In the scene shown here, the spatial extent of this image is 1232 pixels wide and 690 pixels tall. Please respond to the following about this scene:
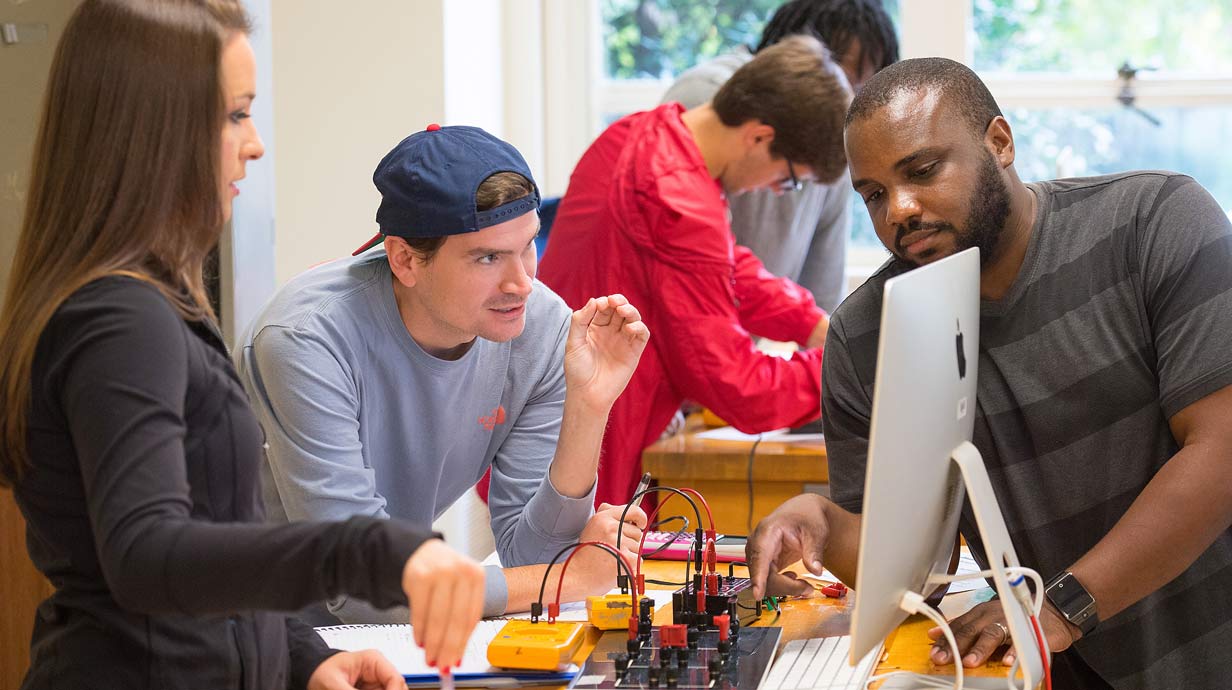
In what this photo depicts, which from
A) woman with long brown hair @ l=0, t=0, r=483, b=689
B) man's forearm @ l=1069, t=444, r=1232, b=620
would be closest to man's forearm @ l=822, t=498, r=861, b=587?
man's forearm @ l=1069, t=444, r=1232, b=620

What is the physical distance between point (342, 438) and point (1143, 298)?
1028mm

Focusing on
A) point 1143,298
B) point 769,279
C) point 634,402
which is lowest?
point 634,402

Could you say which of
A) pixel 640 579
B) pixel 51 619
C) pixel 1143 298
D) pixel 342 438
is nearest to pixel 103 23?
pixel 51 619

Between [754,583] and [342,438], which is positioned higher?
[342,438]

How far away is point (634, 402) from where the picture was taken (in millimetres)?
2762

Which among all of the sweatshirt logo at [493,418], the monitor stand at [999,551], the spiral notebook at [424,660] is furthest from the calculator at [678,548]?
the monitor stand at [999,551]

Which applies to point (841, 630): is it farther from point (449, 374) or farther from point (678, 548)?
point (449, 374)

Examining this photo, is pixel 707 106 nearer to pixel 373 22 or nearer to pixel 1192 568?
pixel 373 22

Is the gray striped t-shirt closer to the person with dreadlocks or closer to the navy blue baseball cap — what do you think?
the navy blue baseball cap

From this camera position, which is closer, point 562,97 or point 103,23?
point 103,23

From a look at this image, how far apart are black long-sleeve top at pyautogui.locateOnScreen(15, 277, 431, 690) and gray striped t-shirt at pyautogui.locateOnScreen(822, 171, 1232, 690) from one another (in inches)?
34.1

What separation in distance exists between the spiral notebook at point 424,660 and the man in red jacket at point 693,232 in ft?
3.82

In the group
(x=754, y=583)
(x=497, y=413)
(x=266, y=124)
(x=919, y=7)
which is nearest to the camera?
(x=754, y=583)

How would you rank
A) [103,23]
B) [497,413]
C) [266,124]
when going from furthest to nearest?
[266,124] → [497,413] → [103,23]
